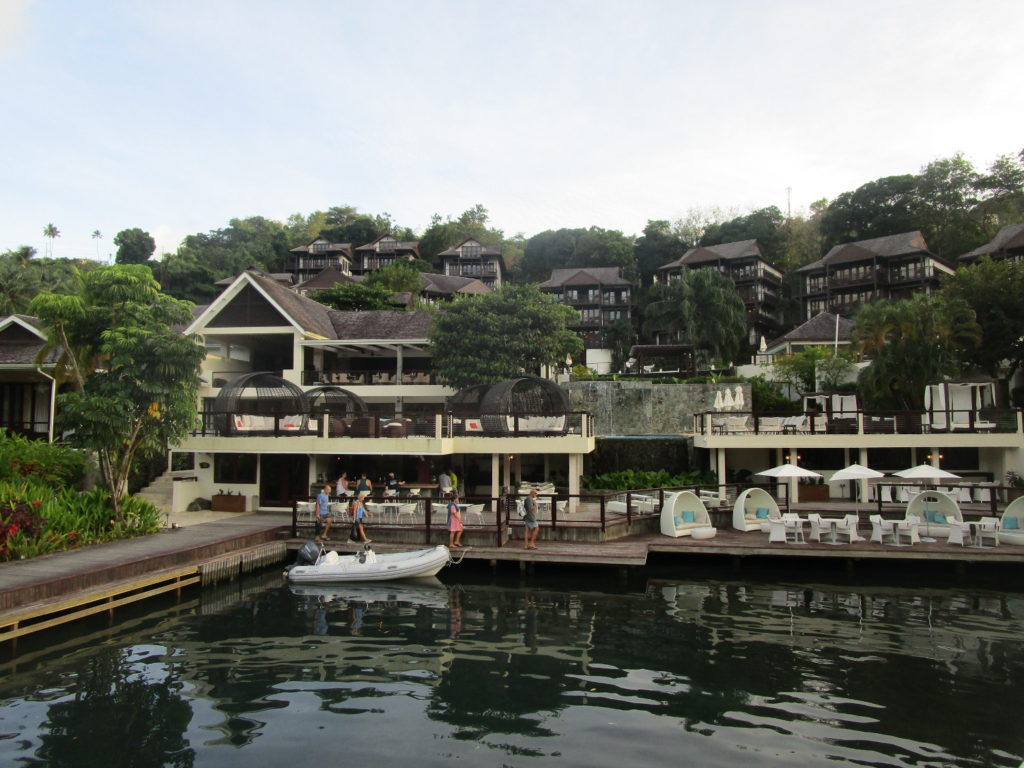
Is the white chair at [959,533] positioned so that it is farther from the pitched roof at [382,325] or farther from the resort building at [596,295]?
the resort building at [596,295]

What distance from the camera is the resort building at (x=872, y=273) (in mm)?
56406

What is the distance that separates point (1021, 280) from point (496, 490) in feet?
98.8

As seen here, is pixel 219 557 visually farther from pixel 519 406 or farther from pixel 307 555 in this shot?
pixel 519 406

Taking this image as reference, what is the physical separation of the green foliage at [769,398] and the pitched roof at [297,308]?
21.9 metres

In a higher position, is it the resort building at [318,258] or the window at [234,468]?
the resort building at [318,258]

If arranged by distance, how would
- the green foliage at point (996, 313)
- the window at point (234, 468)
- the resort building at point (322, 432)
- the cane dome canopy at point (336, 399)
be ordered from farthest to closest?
the green foliage at point (996, 313)
the cane dome canopy at point (336, 399)
the window at point (234, 468)
the resort building at point (322, 432)

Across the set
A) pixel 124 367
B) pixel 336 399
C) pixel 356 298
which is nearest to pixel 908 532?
pixel 336 399

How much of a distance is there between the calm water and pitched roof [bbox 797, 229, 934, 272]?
49137 millimetres

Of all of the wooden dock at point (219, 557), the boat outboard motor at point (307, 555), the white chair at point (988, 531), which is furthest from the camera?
the white chair at point (988, 531)

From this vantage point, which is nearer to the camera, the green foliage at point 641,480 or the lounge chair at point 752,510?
the lounge chair at point 752,510

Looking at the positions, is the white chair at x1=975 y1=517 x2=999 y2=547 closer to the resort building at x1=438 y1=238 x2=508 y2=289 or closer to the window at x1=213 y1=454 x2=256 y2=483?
the window at x1=213 y1=454 x2=256 y2=483

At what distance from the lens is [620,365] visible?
185ft

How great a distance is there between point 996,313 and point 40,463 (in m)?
41.1


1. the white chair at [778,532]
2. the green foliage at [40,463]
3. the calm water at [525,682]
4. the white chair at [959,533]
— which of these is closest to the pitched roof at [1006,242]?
the white chair at [959,533]
